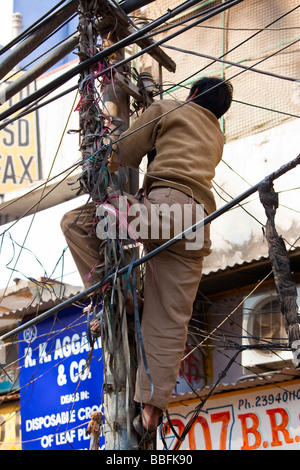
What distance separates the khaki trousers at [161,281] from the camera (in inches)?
173

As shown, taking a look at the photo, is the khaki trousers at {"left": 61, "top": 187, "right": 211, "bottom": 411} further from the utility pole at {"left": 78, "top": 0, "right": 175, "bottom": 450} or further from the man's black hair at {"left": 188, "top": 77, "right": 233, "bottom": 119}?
the man's black hair at {"left": 188, "top": 77, "right": 233, "bottom": 119}

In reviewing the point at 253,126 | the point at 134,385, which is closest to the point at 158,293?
the point at 134,385

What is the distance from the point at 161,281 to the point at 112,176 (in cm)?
86

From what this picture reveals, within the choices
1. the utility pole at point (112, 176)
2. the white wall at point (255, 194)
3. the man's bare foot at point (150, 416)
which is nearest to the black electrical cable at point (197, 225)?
the utility pole at point (112, 176)

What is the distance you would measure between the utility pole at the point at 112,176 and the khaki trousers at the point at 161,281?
0.12 metres

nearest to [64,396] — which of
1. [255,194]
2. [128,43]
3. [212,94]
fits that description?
[255,194]

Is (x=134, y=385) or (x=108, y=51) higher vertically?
(x=108, y=51)

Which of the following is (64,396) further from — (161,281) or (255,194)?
(161,281)

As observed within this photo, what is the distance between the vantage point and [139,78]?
5.80 metres

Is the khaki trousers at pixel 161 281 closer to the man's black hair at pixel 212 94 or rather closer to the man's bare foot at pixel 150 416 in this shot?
the man's bare foot at pixel 150 416

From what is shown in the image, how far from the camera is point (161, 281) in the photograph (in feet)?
15.0

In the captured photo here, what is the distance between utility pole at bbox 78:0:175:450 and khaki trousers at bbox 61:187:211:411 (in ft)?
0.39

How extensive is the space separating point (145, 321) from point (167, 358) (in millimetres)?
270
